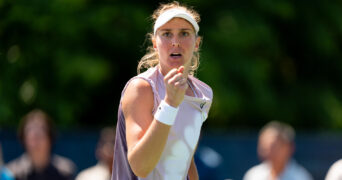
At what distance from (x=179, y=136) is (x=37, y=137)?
13.2 ft

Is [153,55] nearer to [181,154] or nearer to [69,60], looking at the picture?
[181,154]

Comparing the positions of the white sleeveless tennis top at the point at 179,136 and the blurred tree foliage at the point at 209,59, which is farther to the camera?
the blurred tree foliage at the point at 209,59

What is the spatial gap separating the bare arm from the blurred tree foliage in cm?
693

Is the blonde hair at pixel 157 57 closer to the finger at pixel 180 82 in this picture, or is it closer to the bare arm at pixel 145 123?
the bare arm at pixel 145 123

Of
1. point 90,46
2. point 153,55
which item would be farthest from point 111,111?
point 153,55

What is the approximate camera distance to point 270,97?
40.7 ft

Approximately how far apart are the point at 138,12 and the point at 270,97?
8.99ft

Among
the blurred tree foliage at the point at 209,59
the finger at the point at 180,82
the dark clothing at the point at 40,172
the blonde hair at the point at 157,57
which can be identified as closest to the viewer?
the finger at the point at 180,82

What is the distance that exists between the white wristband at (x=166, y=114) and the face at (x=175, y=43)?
0.87 feet

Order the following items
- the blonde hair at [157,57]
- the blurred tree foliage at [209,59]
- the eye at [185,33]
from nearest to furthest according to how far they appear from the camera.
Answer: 1. the eye at [185,33]
2. the blonde hair at [157,57]
3. the blurred tree foliage at [209,59]

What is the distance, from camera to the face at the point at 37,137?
6.91 m

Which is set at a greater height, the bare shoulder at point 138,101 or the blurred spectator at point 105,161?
the bare shoulder at point 138,101

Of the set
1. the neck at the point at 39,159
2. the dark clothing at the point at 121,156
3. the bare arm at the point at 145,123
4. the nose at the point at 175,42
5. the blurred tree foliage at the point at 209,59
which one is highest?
the nose at the point at 175,42

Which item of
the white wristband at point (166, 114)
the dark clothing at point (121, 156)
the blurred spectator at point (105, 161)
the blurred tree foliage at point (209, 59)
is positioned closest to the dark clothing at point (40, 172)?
the blurred spectator at point (105, 161)
